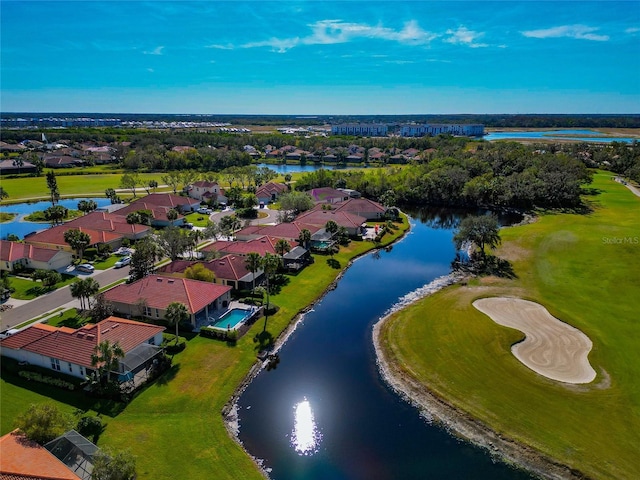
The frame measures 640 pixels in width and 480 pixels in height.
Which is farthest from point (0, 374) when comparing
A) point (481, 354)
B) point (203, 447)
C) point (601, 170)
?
point (601, 170)

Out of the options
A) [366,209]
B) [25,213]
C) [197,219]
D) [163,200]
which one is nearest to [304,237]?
[366,209]

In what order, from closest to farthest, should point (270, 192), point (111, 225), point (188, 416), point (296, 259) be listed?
point (188, 416), point (296, 259), point (111, 225), point (270, 192)

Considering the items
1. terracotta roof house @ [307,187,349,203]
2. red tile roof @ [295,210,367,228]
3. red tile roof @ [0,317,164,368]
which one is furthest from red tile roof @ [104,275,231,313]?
terracotta roof house @ [307,187,349,203]

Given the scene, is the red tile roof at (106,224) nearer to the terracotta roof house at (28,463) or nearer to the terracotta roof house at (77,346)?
the terracotta roof house at (77,346)

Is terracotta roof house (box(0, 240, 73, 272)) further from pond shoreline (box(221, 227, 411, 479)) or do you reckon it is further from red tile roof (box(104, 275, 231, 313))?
pond shoreline (box(221, 227, 411, 479))

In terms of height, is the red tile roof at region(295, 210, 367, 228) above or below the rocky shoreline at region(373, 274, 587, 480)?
above

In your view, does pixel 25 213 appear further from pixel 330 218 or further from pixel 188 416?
pixel 188 416

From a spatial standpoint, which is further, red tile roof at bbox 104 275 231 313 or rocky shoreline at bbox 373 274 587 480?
red tile roof at bbox 104 275 231 313
